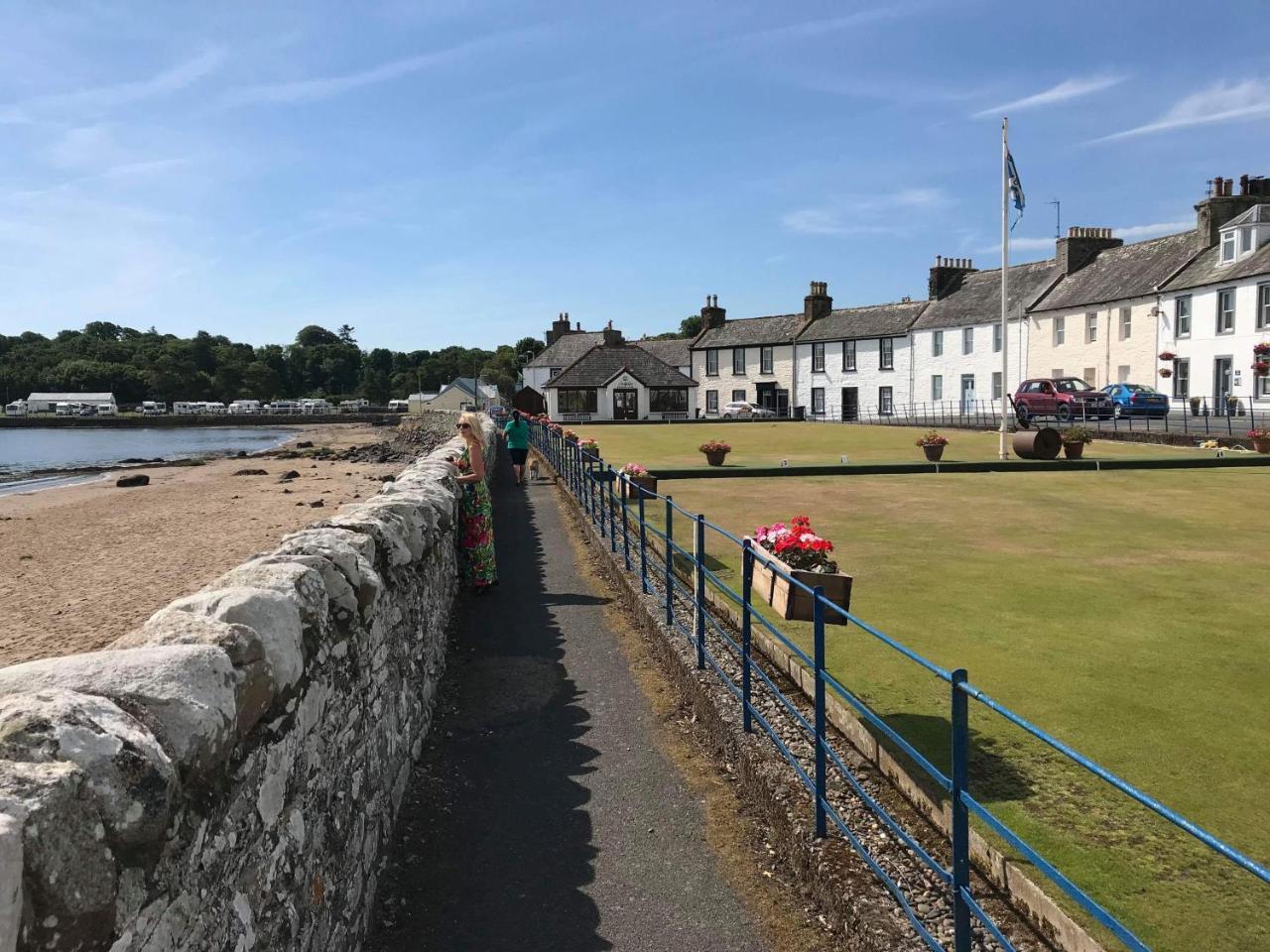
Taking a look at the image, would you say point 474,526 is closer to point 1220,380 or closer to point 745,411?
point 1220,380

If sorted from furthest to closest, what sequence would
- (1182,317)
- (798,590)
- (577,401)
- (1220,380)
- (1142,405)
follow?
(577,401) < (1182,317) < (1220,380) < (1142,405) < (798,590)

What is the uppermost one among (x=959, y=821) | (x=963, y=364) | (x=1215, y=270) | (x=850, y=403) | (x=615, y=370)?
(x=1215, y=270)

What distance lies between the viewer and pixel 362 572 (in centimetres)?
412

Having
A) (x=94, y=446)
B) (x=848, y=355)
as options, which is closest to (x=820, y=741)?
(x=848, y=355)

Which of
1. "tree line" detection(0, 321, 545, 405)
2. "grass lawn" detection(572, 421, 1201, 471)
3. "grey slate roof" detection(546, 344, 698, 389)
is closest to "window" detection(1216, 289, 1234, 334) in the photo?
"grass lawn" detection(572, 421, 1201, 471)

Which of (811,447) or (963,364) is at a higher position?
(963,364)

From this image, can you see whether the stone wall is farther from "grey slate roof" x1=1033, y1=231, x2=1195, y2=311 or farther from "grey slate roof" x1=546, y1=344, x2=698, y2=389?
"grey slate roof" x1=546, y1=344, x2=698, y2=389

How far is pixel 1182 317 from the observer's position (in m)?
38.1

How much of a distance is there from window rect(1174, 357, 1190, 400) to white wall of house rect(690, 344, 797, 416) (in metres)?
28.1

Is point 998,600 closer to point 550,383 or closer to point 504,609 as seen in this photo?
point 504,609

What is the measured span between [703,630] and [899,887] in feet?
9.93

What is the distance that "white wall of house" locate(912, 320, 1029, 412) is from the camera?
49344mm

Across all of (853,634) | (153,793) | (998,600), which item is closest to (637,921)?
(153,793)

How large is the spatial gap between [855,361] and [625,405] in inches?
654
